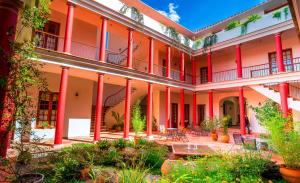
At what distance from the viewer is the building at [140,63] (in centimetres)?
950

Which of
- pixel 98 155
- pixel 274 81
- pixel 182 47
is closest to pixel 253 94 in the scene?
pixel 274 81

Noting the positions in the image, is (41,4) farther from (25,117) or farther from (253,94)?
(253,94)

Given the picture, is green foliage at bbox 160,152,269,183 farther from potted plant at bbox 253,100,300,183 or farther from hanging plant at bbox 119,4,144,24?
hanging plant at bbox 119,4,144,24

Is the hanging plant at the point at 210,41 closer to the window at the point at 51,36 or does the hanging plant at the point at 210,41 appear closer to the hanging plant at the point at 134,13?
the hanging plant at the point at 134,13

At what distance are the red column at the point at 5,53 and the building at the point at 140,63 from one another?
4376 millimetres

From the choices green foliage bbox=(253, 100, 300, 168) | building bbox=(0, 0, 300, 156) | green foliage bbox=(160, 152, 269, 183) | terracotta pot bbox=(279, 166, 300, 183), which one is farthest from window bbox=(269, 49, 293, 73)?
green foliage bbox=(160, 152, 269, 183)

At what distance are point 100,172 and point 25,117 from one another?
6.98 feet

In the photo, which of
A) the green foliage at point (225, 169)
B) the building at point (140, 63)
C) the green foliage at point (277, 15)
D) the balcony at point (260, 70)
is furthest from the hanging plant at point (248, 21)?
the green foliage at point (225, 169)

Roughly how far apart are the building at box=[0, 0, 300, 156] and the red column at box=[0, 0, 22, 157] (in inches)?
172

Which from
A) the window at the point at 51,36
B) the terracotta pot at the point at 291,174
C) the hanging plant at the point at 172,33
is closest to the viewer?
the terracotta pot at the point at 291,174

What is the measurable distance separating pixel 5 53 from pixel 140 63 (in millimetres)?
13697

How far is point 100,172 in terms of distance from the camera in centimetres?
441

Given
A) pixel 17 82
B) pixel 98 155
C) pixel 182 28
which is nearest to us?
pixel 17 82

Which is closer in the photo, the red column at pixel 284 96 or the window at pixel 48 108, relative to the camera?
the window at pixel 48 108
